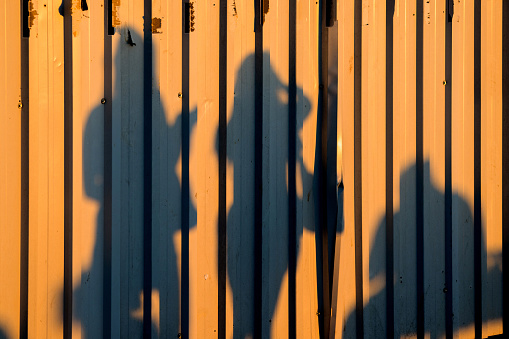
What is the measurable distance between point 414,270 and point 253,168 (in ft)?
4.12

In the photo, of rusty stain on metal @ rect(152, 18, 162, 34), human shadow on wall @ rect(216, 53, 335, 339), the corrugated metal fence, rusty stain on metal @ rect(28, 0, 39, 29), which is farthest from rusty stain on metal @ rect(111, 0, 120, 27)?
human shadow on wall @ rect(216, 53, 335, 339)

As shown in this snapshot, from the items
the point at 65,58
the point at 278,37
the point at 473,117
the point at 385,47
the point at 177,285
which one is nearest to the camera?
the point at 65,58

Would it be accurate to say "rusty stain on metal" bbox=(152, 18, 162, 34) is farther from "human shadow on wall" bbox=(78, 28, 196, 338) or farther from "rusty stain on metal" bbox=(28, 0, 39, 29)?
"rusty stain on metal" bbox=(28, 0, 39, 29)

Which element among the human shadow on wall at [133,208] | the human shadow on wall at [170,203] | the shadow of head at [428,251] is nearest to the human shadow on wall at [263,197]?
the human shadow on wall at [170,203]

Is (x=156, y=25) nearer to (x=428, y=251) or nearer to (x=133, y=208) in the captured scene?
(x=133, y=208)

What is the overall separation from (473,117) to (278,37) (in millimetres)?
1486

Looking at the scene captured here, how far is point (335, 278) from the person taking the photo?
2.36 m

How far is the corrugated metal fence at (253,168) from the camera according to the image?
1980 mm

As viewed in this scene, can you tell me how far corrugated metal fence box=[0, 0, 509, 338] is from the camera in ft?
6.50

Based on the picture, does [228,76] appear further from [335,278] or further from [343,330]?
[343,330]

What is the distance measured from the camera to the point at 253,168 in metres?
2.26

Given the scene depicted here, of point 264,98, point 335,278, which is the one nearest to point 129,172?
point 264,98

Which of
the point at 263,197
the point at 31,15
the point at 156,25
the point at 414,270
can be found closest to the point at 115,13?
the point at 156,25

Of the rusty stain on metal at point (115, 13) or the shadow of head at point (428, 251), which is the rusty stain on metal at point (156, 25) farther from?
the shadow of head at point (428, 251)
